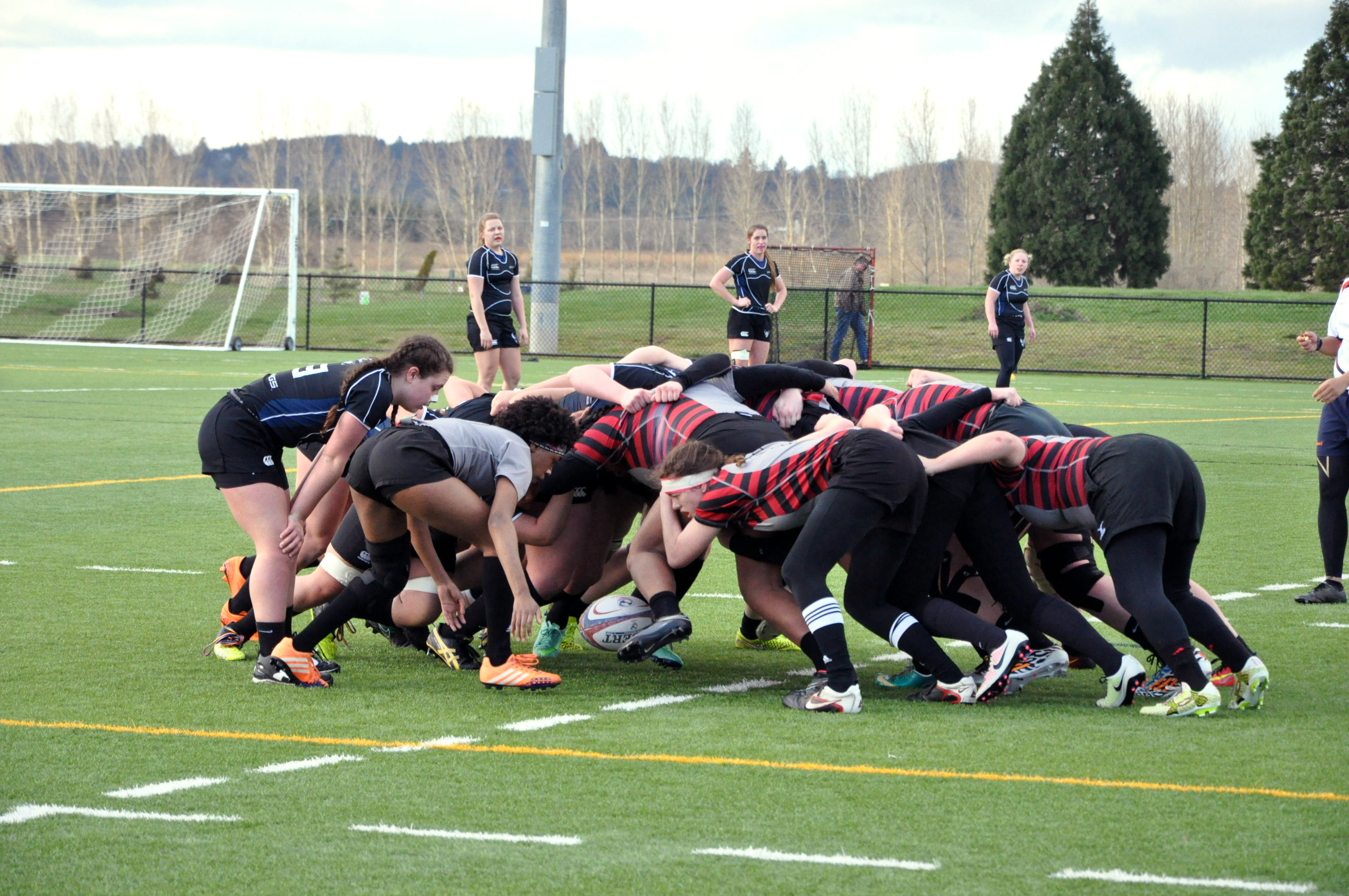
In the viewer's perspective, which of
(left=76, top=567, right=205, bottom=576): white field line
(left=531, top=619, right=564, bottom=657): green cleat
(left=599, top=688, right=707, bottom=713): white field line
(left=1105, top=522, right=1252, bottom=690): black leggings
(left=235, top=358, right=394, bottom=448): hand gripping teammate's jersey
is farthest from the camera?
(left=76, top=567, right=205, bottom=576): white field line

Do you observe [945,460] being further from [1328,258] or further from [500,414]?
[1328,258]

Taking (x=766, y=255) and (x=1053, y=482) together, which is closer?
(x=1053, y=482)

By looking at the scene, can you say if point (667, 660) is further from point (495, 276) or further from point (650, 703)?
point (495, 276)

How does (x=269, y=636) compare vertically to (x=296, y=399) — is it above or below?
below

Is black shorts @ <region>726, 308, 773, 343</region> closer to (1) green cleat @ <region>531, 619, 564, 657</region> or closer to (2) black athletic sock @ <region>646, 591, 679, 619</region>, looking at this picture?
(1) green cleat @ <region>531, 619, 564, 657</region>

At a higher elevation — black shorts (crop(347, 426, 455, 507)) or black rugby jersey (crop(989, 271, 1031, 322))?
black rugby jersey (crop(989, 271, 1031, 322))

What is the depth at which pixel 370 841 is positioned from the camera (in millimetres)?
3533

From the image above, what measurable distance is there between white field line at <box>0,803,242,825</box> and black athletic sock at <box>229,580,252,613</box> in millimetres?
2188

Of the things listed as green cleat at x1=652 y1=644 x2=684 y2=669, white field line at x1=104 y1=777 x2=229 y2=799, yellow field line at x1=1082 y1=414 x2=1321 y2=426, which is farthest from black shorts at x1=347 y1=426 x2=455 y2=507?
yellow field line at x1=1082 y1=414 x2=1321 y2=426

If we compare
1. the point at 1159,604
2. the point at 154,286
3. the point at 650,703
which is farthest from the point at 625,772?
the point at 154,286

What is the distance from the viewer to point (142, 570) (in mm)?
7746

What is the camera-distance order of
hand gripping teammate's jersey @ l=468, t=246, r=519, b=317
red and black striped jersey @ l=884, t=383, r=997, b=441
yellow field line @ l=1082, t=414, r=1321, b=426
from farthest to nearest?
yellow field line @ l=1082, t=414, r=1321, b=426 < hand gripping teammate's jersey @ l=468, t=246, r=519, b=317 < red and black striped jersey @ l=884, t=383, r=997, b=441

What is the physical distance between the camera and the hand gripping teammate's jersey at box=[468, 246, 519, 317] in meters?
15.6

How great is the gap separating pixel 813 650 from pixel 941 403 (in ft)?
3.61
